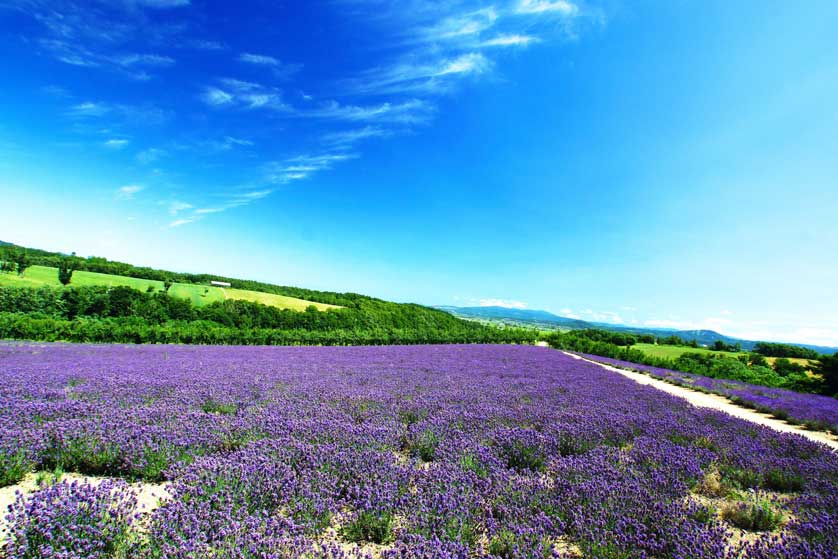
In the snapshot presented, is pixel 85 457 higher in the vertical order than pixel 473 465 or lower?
lower

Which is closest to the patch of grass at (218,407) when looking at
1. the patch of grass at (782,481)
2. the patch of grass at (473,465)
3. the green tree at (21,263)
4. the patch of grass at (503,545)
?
the patch of grass at (473,465)

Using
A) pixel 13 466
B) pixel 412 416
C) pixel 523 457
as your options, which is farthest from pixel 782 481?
pixel 13 466

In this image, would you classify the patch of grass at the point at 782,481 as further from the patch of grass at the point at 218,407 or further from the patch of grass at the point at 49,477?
the patch of grass at the point at 49,477

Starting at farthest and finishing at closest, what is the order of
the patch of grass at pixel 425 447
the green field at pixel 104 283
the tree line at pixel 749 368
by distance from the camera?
the green field at pixel 104 283, the tree line at pixel 749 368, the patch of grass at pixel 425 447

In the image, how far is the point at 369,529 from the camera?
2691mm

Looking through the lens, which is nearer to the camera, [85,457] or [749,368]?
[85,457]

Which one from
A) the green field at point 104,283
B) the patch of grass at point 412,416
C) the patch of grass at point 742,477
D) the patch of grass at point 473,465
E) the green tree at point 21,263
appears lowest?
the green field at point 104,283

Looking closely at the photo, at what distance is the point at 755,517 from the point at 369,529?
11.8ft

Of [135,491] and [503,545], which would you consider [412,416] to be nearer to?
[503,545]

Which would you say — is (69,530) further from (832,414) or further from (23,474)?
(832,414)

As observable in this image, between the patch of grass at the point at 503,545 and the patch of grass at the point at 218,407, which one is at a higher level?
the patch of grass at the point at 503,545

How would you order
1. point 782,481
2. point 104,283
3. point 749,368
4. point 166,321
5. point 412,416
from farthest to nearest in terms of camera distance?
point 104,283, point 166,321, point 749,368, point 412,416, point 782,481

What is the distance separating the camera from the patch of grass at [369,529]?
8.74 feet

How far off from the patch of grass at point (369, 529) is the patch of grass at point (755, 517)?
3.30 meters
